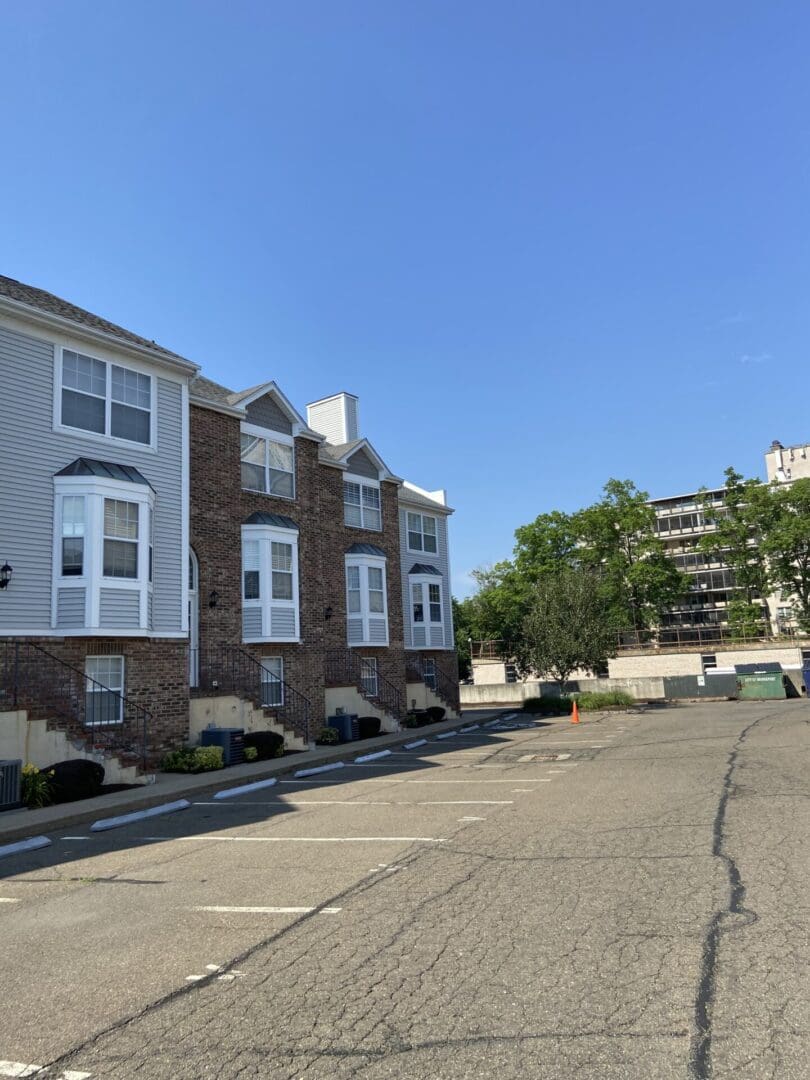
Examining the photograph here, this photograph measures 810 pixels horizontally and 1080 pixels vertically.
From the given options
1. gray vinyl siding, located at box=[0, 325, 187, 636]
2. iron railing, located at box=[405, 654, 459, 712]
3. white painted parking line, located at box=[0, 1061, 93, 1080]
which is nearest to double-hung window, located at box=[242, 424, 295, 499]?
gray vinyl siding, located at box=[0, 325, 187, 636]

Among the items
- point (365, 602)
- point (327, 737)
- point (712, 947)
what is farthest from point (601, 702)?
point (712, 947)

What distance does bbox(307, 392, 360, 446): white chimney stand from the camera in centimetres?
2980

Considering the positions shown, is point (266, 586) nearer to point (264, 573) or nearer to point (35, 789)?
point (264, 573)

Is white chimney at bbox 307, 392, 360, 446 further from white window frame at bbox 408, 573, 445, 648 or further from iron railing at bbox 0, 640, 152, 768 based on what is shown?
iron railing at bbox 0, 640, 152, 768

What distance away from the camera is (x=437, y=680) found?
31.4 meters

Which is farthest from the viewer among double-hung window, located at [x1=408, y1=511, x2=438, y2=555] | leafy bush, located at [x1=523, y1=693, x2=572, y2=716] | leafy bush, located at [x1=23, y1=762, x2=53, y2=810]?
leafy bush, located at [x1=523, y1=693, x2=572, y2=716]

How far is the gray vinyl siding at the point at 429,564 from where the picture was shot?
3095cm

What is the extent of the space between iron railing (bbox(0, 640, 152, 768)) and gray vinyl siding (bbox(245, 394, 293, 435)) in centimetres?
892

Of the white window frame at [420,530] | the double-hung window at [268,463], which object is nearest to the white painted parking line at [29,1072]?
the double-hung window at [268,463]

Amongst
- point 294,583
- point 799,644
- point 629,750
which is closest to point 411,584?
point 294,583

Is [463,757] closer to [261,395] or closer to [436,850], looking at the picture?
[436,850]

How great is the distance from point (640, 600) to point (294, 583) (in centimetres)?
4156

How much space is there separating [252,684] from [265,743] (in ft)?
6.63

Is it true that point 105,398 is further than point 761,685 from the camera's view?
No
